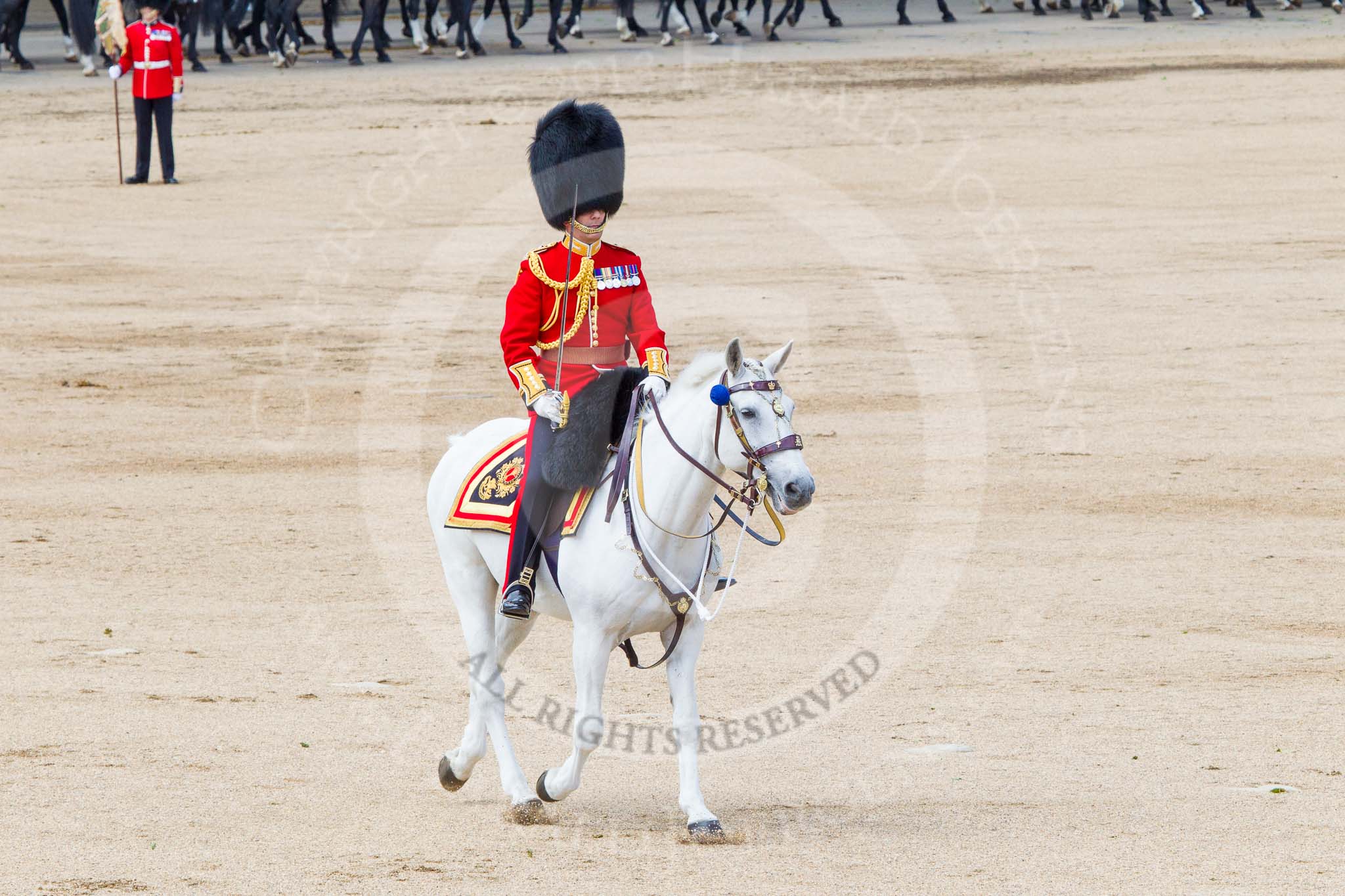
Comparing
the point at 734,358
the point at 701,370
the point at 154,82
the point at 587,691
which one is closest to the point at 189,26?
the point at 154,82

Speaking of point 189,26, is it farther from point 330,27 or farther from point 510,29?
point 510,29

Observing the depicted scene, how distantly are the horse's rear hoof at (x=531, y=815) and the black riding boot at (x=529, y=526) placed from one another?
57cm

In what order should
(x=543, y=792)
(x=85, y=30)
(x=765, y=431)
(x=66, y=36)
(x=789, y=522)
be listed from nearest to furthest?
(x=765, y=431) < (x=543, y=792) < (x=789, y=522) < (x=85, y=30) < (x=66, y=36)

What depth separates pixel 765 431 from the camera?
478cm

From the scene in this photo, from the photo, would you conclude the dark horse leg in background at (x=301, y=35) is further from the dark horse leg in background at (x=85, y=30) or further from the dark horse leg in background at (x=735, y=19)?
the dark horse leg in background at (x=735, y=19)

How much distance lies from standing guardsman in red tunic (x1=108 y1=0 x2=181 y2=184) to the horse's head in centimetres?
1554

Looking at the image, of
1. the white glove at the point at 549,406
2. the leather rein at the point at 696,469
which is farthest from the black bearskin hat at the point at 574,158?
the leather rein at the point at 696,469

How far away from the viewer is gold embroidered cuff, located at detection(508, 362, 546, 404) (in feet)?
17.7

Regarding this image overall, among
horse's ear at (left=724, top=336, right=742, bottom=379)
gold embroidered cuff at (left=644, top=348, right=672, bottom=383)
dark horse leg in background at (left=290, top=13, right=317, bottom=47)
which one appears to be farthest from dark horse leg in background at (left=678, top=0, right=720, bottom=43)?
horse's ear at (left=724, top=336, right=742, bottom=379)

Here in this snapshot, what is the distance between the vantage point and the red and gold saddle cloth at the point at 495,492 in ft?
18.1

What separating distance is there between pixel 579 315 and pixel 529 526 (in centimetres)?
66

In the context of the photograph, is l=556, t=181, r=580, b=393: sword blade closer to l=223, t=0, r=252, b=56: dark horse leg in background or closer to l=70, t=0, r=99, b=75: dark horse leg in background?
l=70, t=0, r=99, b=75: dark horse leg in background

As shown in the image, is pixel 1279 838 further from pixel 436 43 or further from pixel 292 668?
pixel 436 43

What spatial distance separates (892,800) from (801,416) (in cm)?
598
